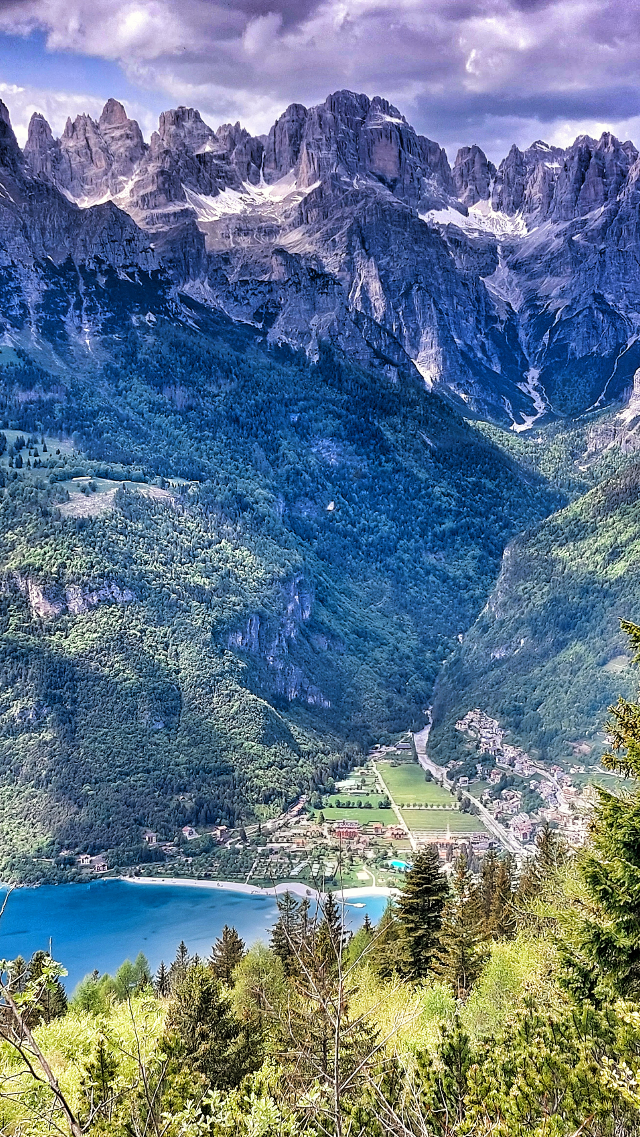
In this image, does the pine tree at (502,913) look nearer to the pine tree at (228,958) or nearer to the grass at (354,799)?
the pine tree at (228,958)

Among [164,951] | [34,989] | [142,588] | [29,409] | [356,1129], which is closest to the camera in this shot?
[34,989]

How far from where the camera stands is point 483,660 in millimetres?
157500

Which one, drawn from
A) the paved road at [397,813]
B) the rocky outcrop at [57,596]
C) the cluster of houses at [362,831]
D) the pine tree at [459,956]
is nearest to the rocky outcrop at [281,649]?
the rocky outcrop at [57,596]

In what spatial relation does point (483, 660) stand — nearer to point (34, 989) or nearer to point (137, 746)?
point (137, 746)

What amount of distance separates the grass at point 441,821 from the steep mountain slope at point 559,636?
13.3 m

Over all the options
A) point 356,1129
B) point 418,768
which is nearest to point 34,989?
point 356,1129

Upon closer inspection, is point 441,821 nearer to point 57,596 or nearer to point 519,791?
point 519,791

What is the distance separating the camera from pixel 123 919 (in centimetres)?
9925

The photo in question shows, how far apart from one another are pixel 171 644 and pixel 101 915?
51.9 metres

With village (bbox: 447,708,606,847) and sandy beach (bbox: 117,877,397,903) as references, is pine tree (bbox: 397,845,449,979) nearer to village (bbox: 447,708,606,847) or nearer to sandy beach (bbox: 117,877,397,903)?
sandy beach (bbox: 117,877,397,903)

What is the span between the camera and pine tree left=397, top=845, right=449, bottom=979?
41500 mm

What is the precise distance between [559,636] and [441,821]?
34243 mm

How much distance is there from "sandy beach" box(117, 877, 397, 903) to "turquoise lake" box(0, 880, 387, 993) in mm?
723

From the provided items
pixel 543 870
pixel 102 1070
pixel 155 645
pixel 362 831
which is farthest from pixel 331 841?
pixel 102 1070
